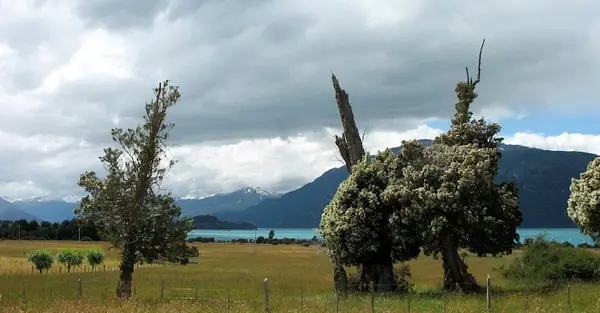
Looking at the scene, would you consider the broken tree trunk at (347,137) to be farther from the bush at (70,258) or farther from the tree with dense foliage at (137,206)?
the bush at (70,258)

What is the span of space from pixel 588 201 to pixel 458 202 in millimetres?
8823

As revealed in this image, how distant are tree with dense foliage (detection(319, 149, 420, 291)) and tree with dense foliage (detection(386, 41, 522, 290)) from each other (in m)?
1.36

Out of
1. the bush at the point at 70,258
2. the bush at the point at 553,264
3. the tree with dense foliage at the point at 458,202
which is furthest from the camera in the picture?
the bush at the point at 70,258

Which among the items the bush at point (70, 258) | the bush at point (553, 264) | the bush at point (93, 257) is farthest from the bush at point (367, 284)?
the bush at point (70, 258)

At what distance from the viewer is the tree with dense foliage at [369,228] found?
40.5 meters

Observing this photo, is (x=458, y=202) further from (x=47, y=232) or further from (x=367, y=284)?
(x=47, y=232)

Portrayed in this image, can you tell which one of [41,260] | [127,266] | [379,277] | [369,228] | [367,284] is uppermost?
[369,228]

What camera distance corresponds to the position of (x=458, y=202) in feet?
123

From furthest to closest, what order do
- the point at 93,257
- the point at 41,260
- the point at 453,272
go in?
the point at 93,257, the point at 41,260, the point at 453,272

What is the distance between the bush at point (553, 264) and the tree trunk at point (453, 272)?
7229 millimetres

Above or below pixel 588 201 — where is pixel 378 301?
Answer: below

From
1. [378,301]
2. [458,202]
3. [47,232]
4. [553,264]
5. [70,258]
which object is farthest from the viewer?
[47,232]

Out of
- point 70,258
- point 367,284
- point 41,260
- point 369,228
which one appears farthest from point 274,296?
point 70,258

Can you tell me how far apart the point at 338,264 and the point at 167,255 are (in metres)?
12.1
